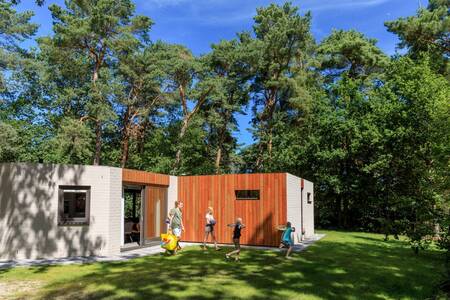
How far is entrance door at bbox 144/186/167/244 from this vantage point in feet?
45.0

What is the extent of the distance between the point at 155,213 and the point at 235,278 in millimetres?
6660

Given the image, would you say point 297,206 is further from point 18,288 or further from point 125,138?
point 125,138

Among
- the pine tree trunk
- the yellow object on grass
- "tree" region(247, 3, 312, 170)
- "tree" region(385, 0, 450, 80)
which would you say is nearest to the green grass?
the yellow object on grass

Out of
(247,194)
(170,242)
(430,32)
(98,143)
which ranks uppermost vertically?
(430,32)

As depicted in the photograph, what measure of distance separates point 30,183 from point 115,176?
2.35 meters

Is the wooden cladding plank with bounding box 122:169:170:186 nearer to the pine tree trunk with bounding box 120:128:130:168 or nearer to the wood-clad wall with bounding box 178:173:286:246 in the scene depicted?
the wood-clad wall with bounding box 178:173:286:246

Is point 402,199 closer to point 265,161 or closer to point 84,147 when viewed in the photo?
point 84,147

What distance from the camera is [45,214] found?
1080cm

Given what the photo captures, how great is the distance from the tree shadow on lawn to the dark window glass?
283cm

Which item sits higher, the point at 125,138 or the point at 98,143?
the point at 125,138

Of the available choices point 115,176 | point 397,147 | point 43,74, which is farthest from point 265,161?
point 115,176

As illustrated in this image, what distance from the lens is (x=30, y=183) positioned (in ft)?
35.3

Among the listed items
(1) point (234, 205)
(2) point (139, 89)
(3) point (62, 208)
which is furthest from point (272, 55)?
(3) point (62, 208)

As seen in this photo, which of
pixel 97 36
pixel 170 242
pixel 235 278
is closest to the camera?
pixel 235 278
